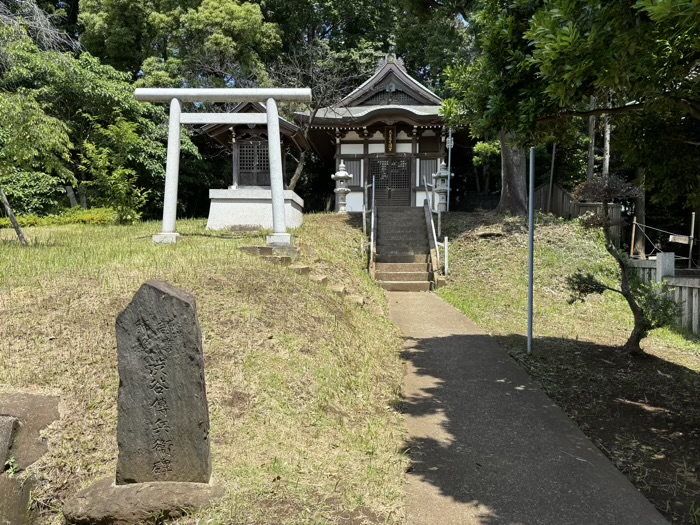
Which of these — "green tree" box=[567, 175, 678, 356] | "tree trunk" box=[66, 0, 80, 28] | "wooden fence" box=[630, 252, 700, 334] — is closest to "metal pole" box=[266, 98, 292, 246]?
"green tree" box=[567, 175, 678, 356]

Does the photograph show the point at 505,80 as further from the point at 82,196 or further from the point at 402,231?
the point at 82,196

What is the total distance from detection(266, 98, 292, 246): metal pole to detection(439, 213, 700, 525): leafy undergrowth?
13.1ft

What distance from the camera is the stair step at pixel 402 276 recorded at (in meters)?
11.6

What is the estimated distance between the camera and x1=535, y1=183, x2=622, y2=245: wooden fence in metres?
14.1

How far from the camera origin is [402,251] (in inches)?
514

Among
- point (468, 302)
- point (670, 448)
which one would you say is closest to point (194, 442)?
point (670, 448)

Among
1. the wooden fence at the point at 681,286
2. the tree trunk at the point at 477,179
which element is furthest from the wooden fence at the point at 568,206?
the tree trunk at the point at 477,179

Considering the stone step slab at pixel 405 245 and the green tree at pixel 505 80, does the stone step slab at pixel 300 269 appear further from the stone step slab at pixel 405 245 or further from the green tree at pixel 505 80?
the stone step slab at pixel 405 245

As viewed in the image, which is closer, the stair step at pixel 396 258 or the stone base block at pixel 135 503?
the stone base block at pixel 135 503

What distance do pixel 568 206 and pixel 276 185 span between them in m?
11.2

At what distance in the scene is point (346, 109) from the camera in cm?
1998

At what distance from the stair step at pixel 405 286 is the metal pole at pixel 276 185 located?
122 inches

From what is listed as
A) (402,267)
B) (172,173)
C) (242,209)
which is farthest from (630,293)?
(242,209)

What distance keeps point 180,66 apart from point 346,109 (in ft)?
25.8
